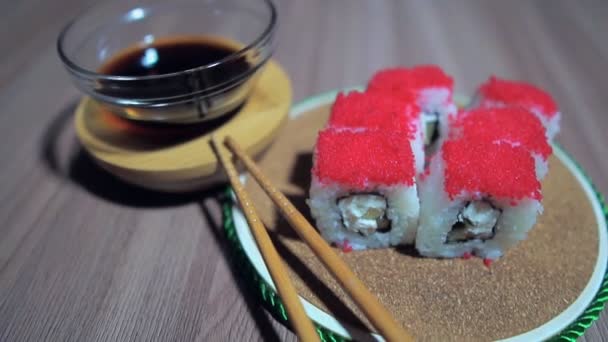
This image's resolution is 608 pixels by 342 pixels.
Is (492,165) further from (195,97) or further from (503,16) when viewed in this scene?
(503,16)

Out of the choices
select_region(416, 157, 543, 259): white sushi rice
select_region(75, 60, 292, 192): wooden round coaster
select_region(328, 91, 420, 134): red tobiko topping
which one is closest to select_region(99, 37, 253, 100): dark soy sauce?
select_region(75, 60, 292, 192): wooden round coaster

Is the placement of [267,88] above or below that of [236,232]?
above

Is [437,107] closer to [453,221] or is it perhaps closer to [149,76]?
[453,221]

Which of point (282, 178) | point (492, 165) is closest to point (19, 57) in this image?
point (282, 178)

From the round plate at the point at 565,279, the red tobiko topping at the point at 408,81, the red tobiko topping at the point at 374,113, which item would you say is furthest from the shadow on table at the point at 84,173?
the red tobiko topping at the point at 408,81

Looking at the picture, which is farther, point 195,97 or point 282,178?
point 282,178
